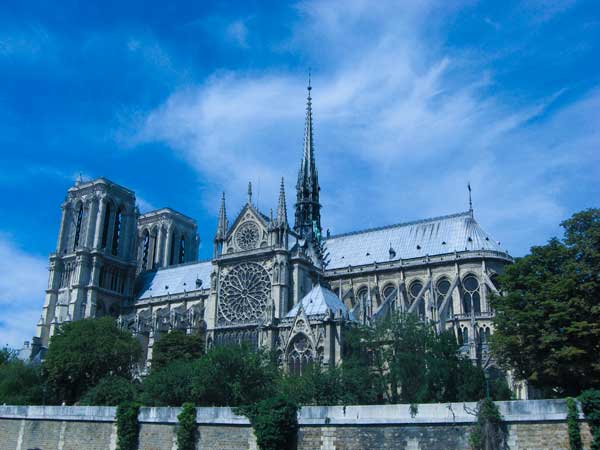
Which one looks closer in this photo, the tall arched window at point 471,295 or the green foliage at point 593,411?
the green foliage at point 593,411

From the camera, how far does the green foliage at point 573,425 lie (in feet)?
77.7

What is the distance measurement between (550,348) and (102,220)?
58.6 metres

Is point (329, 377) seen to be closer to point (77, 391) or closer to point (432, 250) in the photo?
point (77, 391)

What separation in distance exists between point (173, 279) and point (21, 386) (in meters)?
30.2

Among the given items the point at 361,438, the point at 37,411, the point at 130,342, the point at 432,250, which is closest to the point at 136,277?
the point at 130,342

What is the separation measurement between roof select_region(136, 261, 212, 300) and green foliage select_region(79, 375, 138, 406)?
2899 cm

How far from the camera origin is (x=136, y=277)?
84.1 metres

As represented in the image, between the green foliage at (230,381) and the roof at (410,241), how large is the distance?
27.9 meters

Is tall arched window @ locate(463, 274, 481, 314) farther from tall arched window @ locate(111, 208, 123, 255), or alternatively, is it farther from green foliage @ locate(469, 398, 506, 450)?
tall arched window @ locate(111, 208, 123, 255)

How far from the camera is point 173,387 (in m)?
39.0

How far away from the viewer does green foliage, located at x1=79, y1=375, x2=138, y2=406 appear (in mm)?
43000

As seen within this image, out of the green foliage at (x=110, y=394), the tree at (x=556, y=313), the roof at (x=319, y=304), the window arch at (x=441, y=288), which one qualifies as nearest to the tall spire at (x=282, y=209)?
the roof at (x=319, y=304)

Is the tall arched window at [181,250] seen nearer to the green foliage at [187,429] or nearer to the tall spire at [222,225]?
the tall spire at [222,225]

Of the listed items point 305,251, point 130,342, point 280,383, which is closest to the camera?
point 280,383
